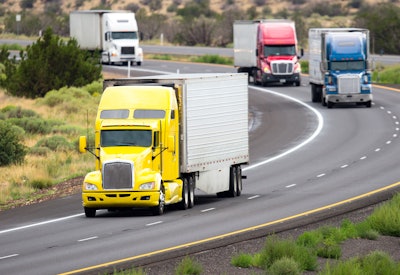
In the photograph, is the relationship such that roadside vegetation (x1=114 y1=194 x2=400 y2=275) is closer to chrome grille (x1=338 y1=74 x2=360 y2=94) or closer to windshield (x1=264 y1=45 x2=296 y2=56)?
chrome grille (x1=338 y1=74 x2=360 y2=94)

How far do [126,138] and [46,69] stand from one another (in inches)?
1501

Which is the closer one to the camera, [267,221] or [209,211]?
[267,221]

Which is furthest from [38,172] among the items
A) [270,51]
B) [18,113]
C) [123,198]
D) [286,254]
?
[270,51]

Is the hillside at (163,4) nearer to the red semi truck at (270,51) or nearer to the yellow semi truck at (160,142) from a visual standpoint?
the red semi truck at (270,51)

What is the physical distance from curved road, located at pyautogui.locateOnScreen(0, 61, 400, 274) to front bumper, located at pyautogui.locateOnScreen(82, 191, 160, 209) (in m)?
0.41

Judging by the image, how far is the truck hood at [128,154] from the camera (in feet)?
90.1

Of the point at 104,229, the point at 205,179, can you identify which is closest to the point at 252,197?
the point at 205,179

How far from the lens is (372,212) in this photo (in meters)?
28.3

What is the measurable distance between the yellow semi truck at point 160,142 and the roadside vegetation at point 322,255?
4.73m

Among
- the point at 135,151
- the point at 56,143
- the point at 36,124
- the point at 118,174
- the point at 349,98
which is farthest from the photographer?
the point at 349,98

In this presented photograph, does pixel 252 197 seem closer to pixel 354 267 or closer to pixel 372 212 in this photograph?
pixel 372 212

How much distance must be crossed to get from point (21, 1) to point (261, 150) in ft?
429

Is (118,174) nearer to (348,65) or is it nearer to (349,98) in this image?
(348,65)

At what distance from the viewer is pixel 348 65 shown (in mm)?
58031
